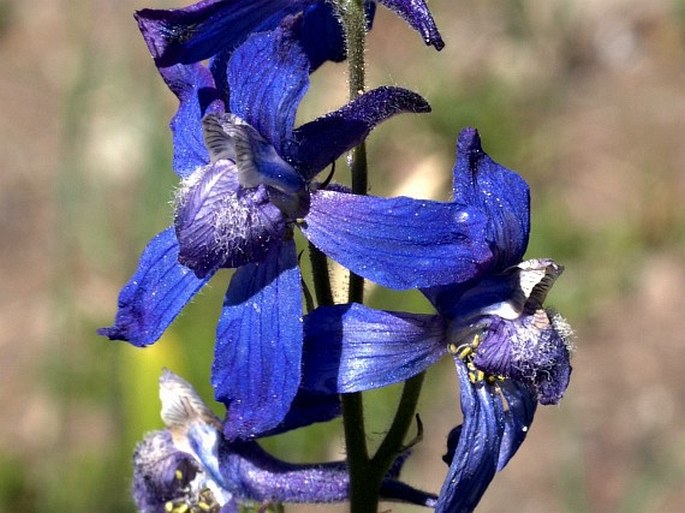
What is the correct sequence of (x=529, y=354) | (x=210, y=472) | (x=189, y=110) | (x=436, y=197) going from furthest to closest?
(x=436, y=197) < (x=210, y=472) < (x=189, y=110) < (x=529, y=354)

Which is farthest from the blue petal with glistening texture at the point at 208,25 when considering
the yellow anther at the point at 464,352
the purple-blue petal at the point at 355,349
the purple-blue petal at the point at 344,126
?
the yellow anther at the point at 464,352

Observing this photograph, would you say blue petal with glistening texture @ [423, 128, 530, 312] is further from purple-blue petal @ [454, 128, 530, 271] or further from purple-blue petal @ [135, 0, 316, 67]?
purple-blue petal @ [135, 0, 316, 67]

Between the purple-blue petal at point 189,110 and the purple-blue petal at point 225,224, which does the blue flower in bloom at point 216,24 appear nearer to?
the purple-blue petal at point 189,110

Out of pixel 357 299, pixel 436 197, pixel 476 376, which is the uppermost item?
pixel 436 197

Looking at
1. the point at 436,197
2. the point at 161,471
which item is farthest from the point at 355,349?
the point at 436,197

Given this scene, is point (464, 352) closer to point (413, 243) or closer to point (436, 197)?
point (413, 243)

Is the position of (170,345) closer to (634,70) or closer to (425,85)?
(425,85)

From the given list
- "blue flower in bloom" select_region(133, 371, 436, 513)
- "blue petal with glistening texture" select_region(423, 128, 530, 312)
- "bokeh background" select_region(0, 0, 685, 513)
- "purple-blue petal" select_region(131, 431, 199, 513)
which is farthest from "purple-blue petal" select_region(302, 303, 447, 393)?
"bokeh background" select_region(0, 0, 685, 513)
